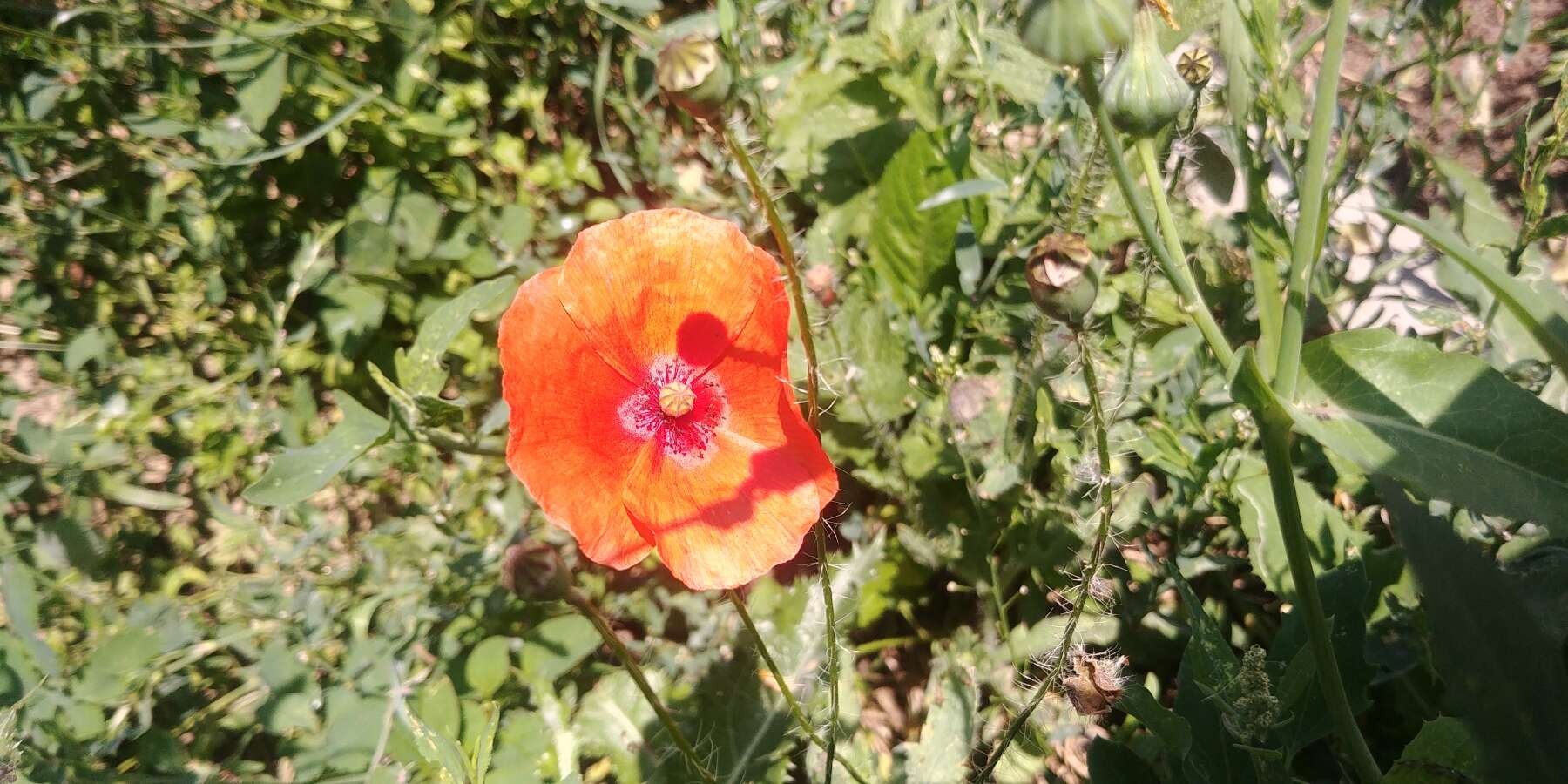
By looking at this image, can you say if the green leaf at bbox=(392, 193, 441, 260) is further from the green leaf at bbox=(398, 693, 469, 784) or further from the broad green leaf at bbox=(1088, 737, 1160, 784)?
the broad green leaf at bbox=(1088, 737, 1160, 784)

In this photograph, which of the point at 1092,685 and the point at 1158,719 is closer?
the point at 1092,685

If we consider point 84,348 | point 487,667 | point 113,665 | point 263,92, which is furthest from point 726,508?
point 84,348

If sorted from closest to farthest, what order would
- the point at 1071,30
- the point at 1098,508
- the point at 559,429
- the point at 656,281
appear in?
the point at 1071,30 < the point at 1098,508 < the point at 559,429 < the point at 656,281

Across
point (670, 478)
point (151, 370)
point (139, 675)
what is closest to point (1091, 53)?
point (670, 478)

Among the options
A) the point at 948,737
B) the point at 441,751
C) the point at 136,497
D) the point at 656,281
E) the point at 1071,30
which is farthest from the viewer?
the point at 136,497

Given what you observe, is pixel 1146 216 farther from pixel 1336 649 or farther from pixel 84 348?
pixel 84 348

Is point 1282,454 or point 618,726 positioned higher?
point 1282,454

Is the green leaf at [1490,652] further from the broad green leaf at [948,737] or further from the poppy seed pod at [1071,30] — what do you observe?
the broad green leaf at [948,737]
